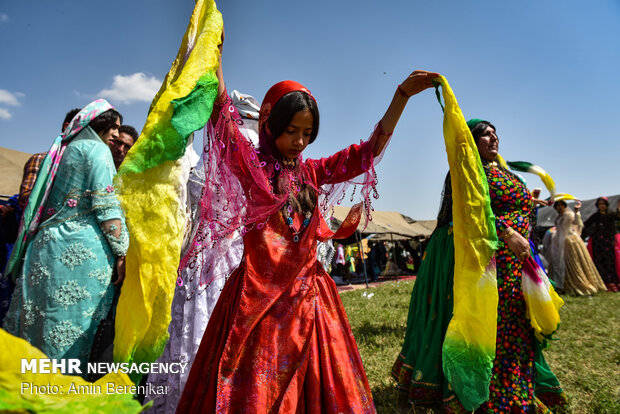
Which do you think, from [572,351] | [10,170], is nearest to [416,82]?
[572,351]

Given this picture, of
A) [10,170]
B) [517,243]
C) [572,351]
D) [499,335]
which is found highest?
[10,170]

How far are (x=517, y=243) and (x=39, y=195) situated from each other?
124 inches

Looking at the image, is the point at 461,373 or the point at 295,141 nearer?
the point at 295,141

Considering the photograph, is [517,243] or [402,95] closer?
[402,95]

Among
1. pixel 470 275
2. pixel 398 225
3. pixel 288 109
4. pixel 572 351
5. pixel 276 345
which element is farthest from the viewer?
pixel 398 225

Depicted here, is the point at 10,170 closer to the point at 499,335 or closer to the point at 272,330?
the point at 272,330

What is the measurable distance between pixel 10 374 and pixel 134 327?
48cm

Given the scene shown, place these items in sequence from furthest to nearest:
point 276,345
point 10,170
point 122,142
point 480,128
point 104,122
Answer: point 10,170, point 122,142, point 480,128, point 104,122, point 276,345

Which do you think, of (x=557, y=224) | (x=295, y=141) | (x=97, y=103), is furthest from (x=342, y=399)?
(x=557, y=224)

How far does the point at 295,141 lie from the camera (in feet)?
5.80

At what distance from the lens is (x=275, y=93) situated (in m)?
1.83

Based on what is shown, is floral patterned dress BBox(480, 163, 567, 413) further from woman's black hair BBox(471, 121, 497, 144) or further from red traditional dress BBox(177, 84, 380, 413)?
red traditional dress BBox(177, 84, 380, 413)

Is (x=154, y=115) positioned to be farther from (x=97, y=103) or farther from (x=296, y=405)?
(x=97, y=103)

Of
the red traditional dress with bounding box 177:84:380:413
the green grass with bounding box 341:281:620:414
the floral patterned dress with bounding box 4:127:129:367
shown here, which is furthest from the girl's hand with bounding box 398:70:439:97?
the green grass with bounding box 341:281:620:414
